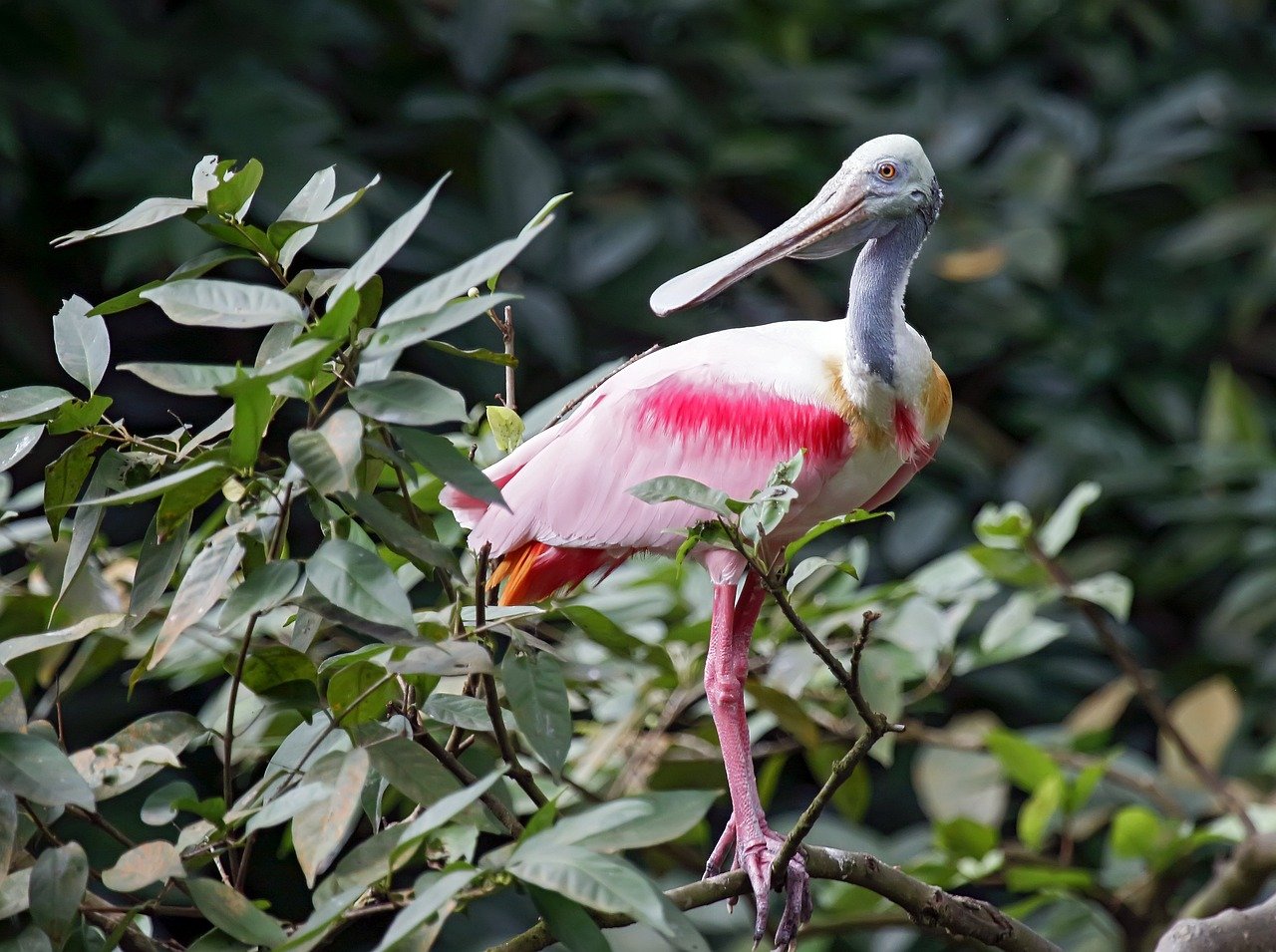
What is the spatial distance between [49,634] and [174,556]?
0.16 metres

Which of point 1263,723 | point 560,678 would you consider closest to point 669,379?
point 560,678

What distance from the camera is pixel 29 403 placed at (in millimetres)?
985

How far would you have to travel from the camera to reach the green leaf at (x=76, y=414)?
3.27ft

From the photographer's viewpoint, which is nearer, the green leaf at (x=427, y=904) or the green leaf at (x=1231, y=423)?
the green leaf at (x=427, y=904)

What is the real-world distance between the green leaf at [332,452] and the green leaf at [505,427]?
33 cm

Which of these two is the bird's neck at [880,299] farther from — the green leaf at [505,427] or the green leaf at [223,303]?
the green leaf at [223,303]

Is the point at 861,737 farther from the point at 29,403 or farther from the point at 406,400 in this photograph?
the point at 29,403

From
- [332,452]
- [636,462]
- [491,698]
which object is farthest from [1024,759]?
[332,452]

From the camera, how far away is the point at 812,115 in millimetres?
3594

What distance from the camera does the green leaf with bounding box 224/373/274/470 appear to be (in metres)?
0.88

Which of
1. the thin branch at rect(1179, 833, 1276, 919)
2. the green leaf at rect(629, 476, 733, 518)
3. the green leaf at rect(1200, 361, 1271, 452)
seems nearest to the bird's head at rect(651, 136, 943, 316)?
the green leaf at rect(629, 476, 733, 518)

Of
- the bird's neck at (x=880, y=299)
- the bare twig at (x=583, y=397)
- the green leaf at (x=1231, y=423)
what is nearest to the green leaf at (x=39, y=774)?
the bare twig at (x=583, y=397)

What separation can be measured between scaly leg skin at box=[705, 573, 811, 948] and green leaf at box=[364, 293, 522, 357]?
1.87 ft

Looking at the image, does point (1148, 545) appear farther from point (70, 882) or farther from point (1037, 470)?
point (70, 882)
